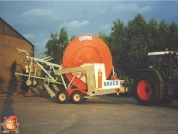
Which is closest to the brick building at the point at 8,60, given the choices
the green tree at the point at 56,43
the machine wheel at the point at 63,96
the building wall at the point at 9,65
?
the building wall at the point at 9,65

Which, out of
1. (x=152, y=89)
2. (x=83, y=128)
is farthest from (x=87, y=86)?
(x=83, y=128)

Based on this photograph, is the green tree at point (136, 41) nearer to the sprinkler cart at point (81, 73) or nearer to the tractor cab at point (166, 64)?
the sprinkler cart at point (81, 73)

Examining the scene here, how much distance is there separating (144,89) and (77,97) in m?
3.33

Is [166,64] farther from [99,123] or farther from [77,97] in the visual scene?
[99,123]

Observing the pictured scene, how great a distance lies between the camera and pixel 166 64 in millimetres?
13883

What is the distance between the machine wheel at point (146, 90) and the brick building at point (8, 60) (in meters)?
13.3

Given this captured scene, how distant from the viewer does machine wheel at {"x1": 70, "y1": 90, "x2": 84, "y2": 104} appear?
15.3m

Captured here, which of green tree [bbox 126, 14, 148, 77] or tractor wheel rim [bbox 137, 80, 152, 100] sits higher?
green tree [bbox 126, 14, 148, 77]

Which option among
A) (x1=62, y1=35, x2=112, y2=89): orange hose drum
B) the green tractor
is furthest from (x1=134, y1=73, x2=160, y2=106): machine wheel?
(x1=62, y1=35, x2=112, y2=89): orange hose drum

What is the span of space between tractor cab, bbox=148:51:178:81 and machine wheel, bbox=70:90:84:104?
145 inches

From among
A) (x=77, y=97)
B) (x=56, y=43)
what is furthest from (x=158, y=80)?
(x=56, y=43)

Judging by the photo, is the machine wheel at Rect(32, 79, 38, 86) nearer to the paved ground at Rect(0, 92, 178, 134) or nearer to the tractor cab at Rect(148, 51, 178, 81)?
the paved ground at Rect(0, 92, 178, 134)

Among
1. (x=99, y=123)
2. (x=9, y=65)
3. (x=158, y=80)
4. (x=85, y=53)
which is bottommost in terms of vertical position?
(x=99, y=123)

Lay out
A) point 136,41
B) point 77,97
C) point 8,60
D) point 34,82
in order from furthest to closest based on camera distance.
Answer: point 8,60, point 136,41, point 34,82, point 77,97
